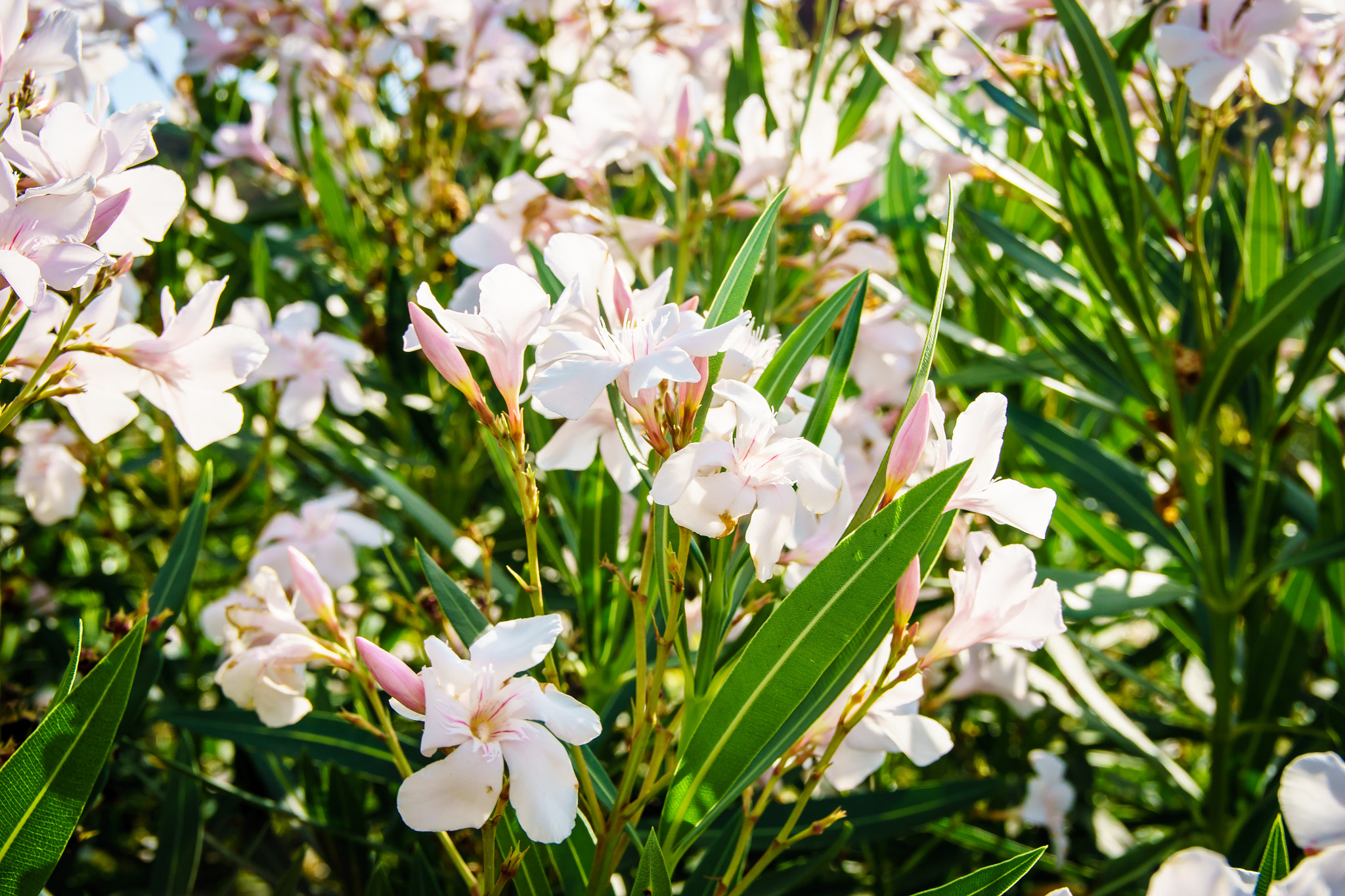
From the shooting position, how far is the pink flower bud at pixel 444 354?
53cm

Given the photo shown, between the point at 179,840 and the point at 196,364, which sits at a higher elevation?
the point at 196,364

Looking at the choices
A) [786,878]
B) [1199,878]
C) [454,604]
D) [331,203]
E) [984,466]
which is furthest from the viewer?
[331,203]

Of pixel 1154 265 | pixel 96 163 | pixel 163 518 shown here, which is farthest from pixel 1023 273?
pixel 163 518

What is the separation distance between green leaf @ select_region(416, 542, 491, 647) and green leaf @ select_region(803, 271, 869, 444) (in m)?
0.24

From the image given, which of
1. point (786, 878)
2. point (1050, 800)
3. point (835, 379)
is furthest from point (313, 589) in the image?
point (1050, 800)

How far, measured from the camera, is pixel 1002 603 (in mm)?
507

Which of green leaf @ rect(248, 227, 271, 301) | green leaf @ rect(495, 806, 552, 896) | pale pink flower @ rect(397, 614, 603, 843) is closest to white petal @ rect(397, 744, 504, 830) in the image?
pale pink flower @ rect(397, 614, 603, 843)

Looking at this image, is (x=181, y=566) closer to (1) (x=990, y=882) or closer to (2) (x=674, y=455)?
(2) (x=674, y=455)

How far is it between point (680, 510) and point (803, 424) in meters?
0.12

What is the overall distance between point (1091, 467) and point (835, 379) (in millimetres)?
759

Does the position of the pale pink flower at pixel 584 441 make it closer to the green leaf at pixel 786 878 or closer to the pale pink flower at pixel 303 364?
the green leaf at pixel 786 878

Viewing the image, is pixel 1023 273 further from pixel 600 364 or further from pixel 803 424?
pixel 600 364

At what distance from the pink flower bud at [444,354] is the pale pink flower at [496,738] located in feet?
0.49

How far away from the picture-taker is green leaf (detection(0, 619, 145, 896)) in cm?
50
